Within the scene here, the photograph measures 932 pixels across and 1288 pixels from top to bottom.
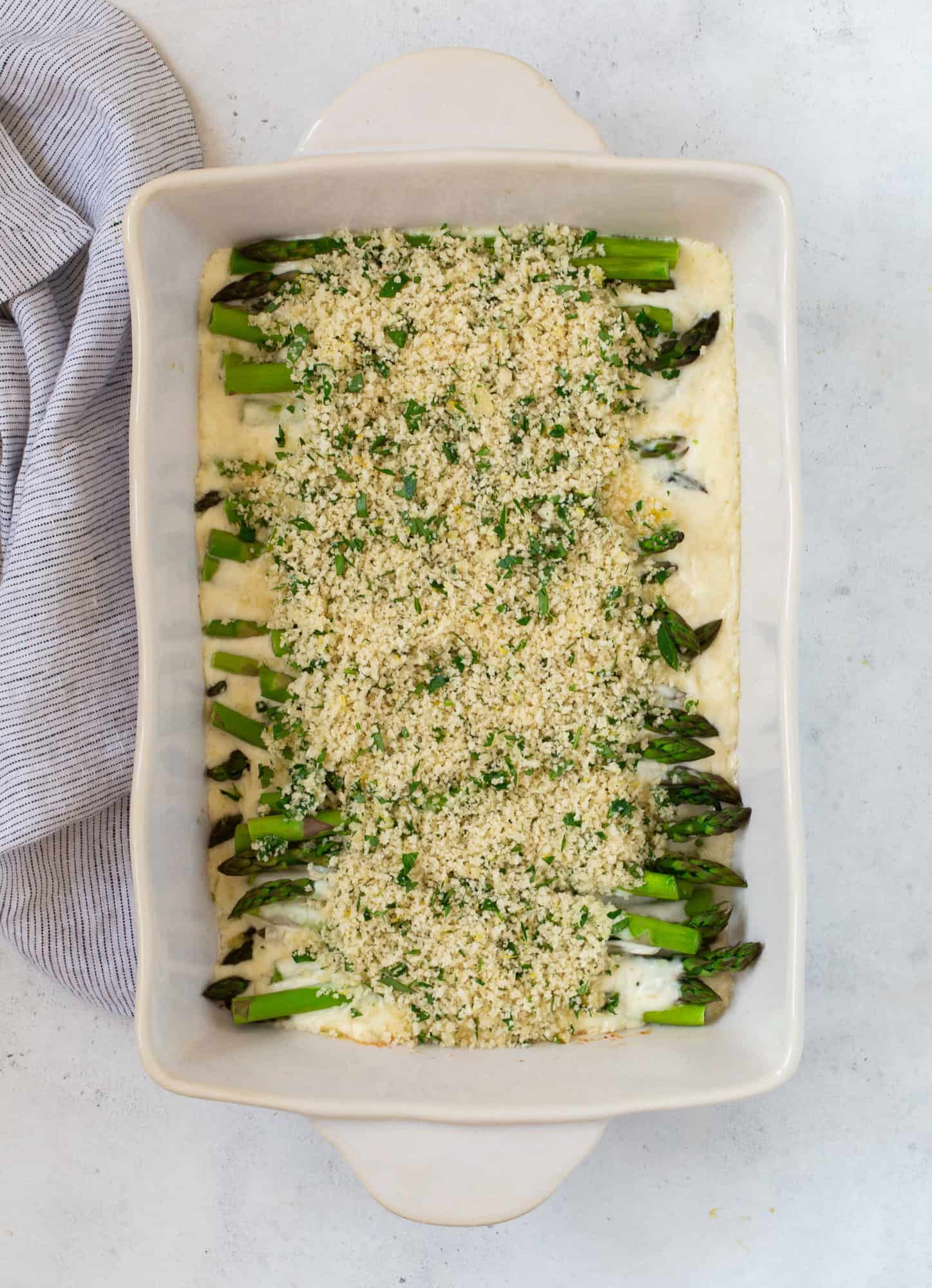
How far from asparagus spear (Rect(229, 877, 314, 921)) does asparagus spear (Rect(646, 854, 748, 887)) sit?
513mm

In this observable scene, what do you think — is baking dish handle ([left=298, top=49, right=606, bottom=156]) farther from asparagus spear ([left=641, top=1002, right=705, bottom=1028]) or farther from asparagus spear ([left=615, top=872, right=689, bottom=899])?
asparagus spear ([left=641, top=1002, right=705, bottom=1028])

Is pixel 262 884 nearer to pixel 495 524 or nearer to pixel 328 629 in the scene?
pixel 328 629

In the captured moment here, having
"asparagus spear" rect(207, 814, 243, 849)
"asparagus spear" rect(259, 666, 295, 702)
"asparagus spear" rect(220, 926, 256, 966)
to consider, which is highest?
"asparagus spear" rect(259, 666, 295, 702)

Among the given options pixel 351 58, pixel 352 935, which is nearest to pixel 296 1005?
pixel 352 935

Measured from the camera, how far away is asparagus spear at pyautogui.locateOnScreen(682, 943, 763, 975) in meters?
1.39

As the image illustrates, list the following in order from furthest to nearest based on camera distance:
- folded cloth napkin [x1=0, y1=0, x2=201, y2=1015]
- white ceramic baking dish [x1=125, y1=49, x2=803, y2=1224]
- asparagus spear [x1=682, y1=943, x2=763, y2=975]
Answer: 1. folded cloth napkin [x1=0, y1=0, x2=201, y2=1015]
2. asparagus spear [x1=682, y1=943, x2=763, y2=975]
3. white ceramic baking dish [x1=125, y1=49, x2=803, y2=1224]

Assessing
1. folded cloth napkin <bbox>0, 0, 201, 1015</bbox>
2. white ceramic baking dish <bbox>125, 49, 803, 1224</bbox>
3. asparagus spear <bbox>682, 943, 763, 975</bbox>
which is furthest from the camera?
folded cloth napkin <bbox>0, 0, 201, 1015</bbox>

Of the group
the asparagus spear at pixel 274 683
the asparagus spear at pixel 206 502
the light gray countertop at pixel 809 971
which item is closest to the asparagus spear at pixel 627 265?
the light gray countertop at pixel 809 971

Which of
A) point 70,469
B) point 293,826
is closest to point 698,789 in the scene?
point 293,826

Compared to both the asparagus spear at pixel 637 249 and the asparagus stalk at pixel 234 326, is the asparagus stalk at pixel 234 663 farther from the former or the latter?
the asparagus spear at pixel 637 249

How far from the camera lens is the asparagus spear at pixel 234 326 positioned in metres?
1.41

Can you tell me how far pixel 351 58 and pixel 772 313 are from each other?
0.81 meters

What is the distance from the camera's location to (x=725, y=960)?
4.58ft

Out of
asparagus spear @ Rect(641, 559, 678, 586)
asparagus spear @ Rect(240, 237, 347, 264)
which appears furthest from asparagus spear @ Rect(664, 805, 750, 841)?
asparagus spear @ Rect(240, 237, 347, 264)
